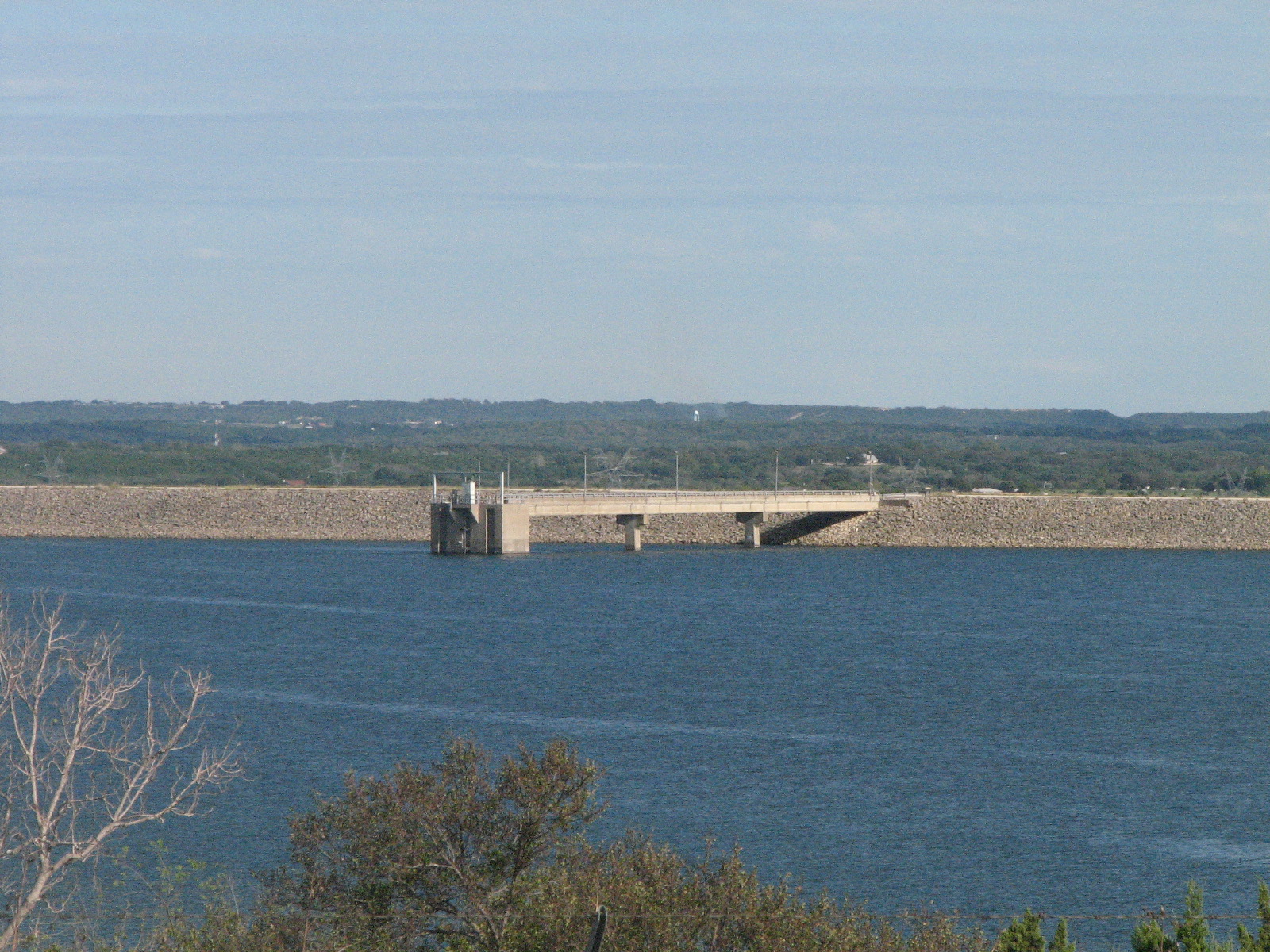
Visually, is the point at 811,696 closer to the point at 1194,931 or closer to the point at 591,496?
the point at 1194,931

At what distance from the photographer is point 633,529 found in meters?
71.7

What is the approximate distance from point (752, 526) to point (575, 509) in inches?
408

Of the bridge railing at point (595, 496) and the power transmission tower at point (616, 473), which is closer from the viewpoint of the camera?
the bridge railing at point (595, 496)

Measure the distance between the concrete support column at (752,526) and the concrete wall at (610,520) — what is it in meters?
1.76

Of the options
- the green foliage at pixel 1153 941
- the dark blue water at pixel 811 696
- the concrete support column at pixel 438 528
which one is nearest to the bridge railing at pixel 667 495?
the concrete support column at pixel 438 528

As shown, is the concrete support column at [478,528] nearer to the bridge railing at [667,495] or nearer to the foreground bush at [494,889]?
the bridge railing at [667,495]

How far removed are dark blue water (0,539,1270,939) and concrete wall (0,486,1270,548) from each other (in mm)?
5374

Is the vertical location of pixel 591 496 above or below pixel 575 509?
above

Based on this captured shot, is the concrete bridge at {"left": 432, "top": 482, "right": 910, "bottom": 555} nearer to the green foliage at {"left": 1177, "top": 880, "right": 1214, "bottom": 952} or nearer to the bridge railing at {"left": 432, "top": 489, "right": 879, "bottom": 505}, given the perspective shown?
the bridge railing at {"left": 432, "top": 489, "right": 879, "bottom": 505}

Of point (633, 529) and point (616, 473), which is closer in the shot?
point (633, 529)

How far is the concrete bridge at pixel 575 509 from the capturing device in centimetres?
6862

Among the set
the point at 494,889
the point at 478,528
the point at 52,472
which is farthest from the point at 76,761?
the point at 52,472

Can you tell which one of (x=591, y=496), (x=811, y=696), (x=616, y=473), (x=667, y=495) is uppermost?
(x=667, y=495)

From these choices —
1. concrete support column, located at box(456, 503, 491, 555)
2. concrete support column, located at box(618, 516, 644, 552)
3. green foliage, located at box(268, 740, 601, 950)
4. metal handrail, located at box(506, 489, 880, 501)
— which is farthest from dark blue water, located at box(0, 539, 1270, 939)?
green foliage, located at box(268, 740, 601, 950)
